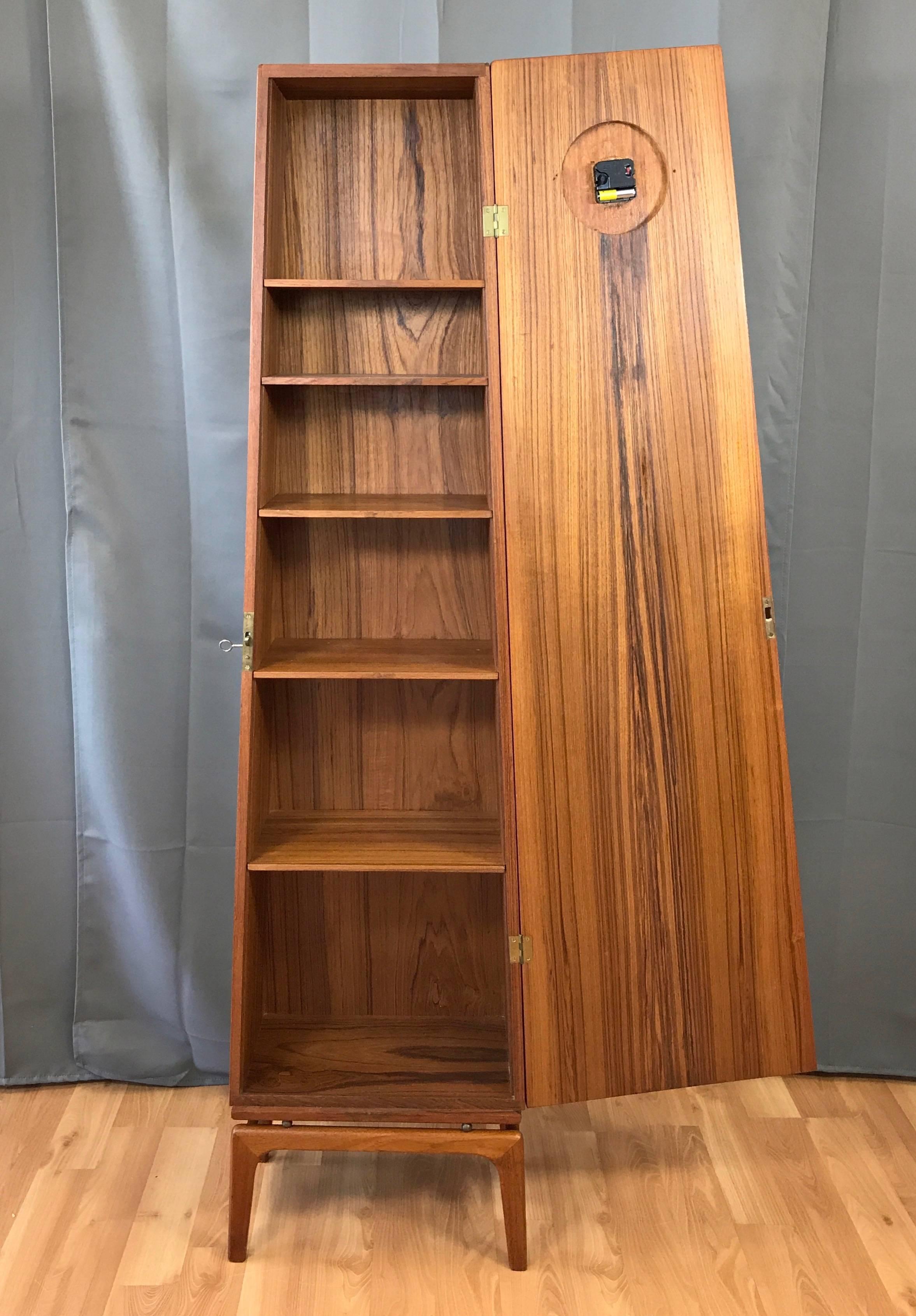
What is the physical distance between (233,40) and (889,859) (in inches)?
82.1

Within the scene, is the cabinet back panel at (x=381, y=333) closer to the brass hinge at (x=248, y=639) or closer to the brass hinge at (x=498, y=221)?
the brass hinge at (x=498, y=221)

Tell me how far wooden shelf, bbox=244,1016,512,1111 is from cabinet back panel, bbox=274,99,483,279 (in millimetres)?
1404

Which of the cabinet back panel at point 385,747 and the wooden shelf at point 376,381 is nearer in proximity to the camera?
the wooden shelf at point 376,381

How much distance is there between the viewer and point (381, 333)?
82.8 inches

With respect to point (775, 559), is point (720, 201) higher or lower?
higher

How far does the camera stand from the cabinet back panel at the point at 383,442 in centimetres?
211

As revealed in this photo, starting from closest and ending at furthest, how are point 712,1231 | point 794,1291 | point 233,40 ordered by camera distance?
point 794,1291
point 712,1231
point 233,40

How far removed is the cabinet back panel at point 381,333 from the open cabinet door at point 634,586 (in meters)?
0.26

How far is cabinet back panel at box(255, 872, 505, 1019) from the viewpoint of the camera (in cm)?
222

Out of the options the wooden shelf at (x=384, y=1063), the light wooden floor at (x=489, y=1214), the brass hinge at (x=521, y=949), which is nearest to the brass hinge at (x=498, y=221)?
the brass hinge at (x=521, y=949)

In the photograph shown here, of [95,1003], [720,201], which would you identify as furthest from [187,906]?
[720,201]

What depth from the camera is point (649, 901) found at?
1.90m

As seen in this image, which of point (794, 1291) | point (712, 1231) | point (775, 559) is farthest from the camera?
point (775, 559)

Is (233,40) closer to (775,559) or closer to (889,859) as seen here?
(775,559)
